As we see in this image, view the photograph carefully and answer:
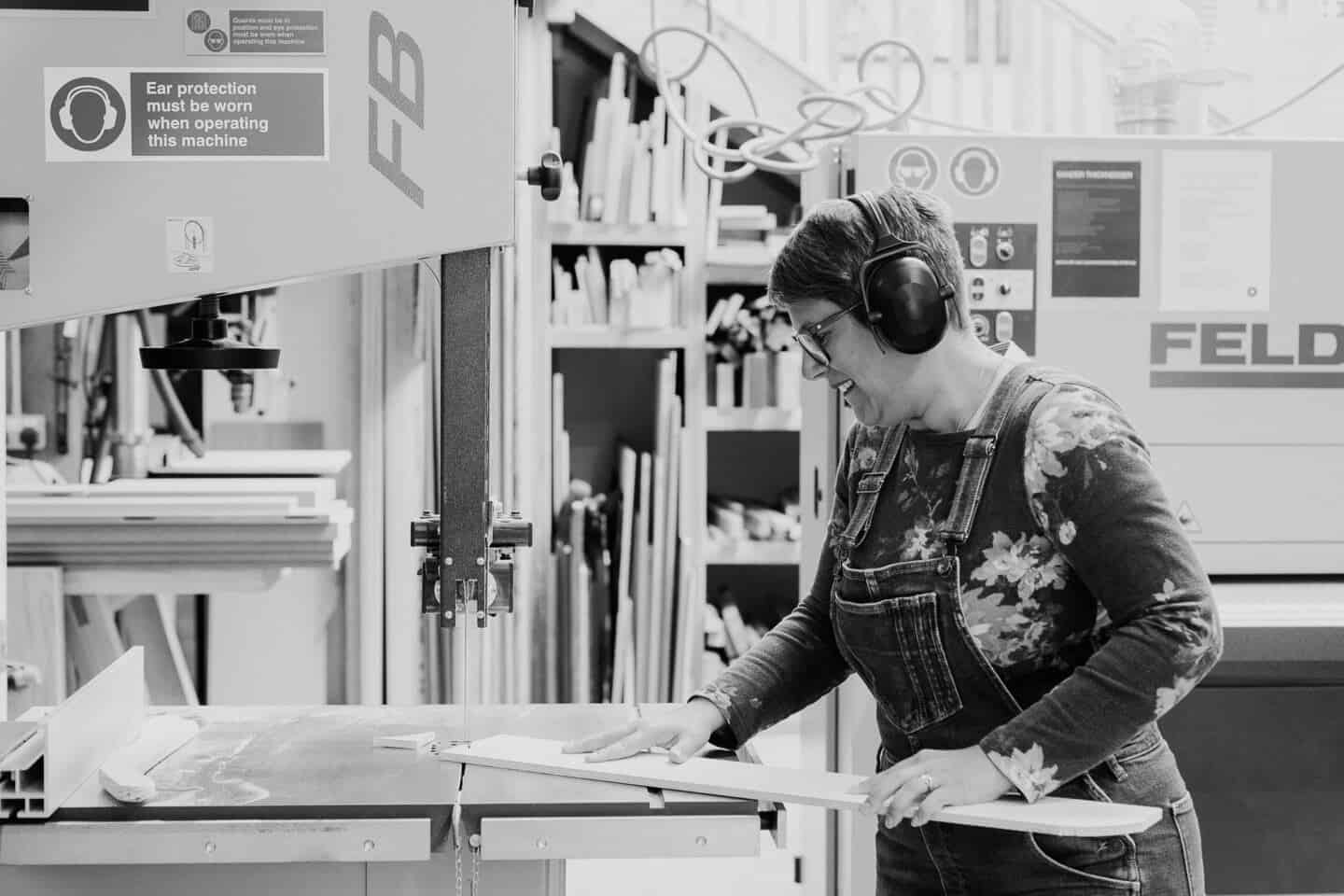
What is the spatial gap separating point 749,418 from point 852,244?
2.72 metres

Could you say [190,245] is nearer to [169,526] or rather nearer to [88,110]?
[88,110]

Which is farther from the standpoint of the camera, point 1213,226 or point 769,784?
point 1213,226

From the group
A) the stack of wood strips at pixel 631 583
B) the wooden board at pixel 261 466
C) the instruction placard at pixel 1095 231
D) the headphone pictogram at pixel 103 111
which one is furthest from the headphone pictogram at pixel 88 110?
the stack of wood strips at pixel 631 583

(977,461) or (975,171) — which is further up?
(975,171)

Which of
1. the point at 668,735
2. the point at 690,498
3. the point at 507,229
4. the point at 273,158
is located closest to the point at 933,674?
the point at 668,735

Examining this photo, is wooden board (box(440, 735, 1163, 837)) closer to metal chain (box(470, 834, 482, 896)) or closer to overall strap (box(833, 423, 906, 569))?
metal chain (box(470, 834, 482, 896))

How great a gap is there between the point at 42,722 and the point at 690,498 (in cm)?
281

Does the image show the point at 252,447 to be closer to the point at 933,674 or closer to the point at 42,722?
the point at 42,722

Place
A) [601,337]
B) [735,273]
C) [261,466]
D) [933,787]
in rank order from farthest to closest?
1. [735,273]
2. [601,337]
3. [261,466]
4. [933,787]

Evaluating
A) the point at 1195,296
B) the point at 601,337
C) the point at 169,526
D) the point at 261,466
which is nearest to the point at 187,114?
the point at 1195,296

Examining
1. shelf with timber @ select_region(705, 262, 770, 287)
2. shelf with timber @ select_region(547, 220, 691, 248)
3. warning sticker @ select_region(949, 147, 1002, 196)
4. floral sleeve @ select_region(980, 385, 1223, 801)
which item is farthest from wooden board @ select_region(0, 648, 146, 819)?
→ shelf with timber @ select_region(705, 262, 770, 287)

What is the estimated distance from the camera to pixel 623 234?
412 centimetres

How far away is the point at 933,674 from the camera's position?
58.0 inches

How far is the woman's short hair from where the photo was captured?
1466 millimetres
